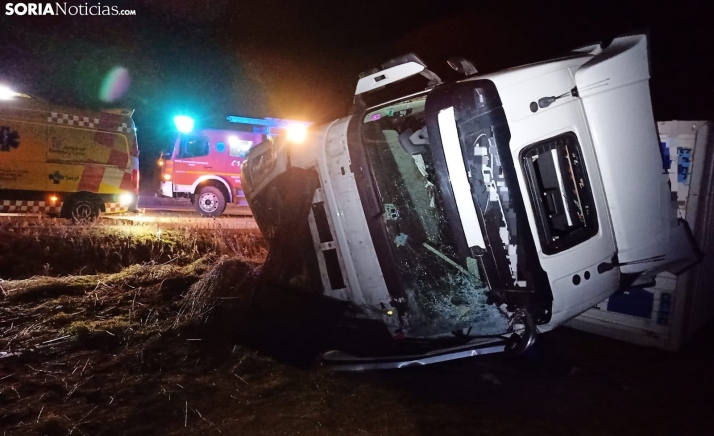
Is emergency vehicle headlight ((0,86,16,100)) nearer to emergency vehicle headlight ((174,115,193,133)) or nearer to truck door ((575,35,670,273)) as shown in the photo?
emergency vehicle headlight ((174,115,193,133))

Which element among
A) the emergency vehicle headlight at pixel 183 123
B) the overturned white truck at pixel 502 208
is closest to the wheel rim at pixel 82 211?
the emergency vehicle headlight at pixel 183 123

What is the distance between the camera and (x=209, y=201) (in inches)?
440

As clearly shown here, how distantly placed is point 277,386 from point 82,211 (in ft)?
24.3

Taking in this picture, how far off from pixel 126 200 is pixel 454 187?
8.43 m

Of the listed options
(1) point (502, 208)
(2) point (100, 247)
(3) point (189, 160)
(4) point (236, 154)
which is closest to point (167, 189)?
(3) point (189, 160)

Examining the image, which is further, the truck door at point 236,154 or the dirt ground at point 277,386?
the truck door at point 236,154

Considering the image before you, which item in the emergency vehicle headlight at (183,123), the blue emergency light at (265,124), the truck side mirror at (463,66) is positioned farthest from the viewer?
the blue emergency light at (265,124)

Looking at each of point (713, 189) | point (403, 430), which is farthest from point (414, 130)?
point (713, 189)

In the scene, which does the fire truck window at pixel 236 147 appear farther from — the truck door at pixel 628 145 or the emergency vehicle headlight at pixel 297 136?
the truck door at pixel 628 145

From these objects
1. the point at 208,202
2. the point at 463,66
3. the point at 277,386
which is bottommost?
the point at 277,386

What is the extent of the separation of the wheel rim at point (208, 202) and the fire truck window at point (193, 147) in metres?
0.98

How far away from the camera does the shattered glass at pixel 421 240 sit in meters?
3.18

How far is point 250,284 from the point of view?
4.25 meters

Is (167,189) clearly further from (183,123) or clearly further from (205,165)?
(183,123)
